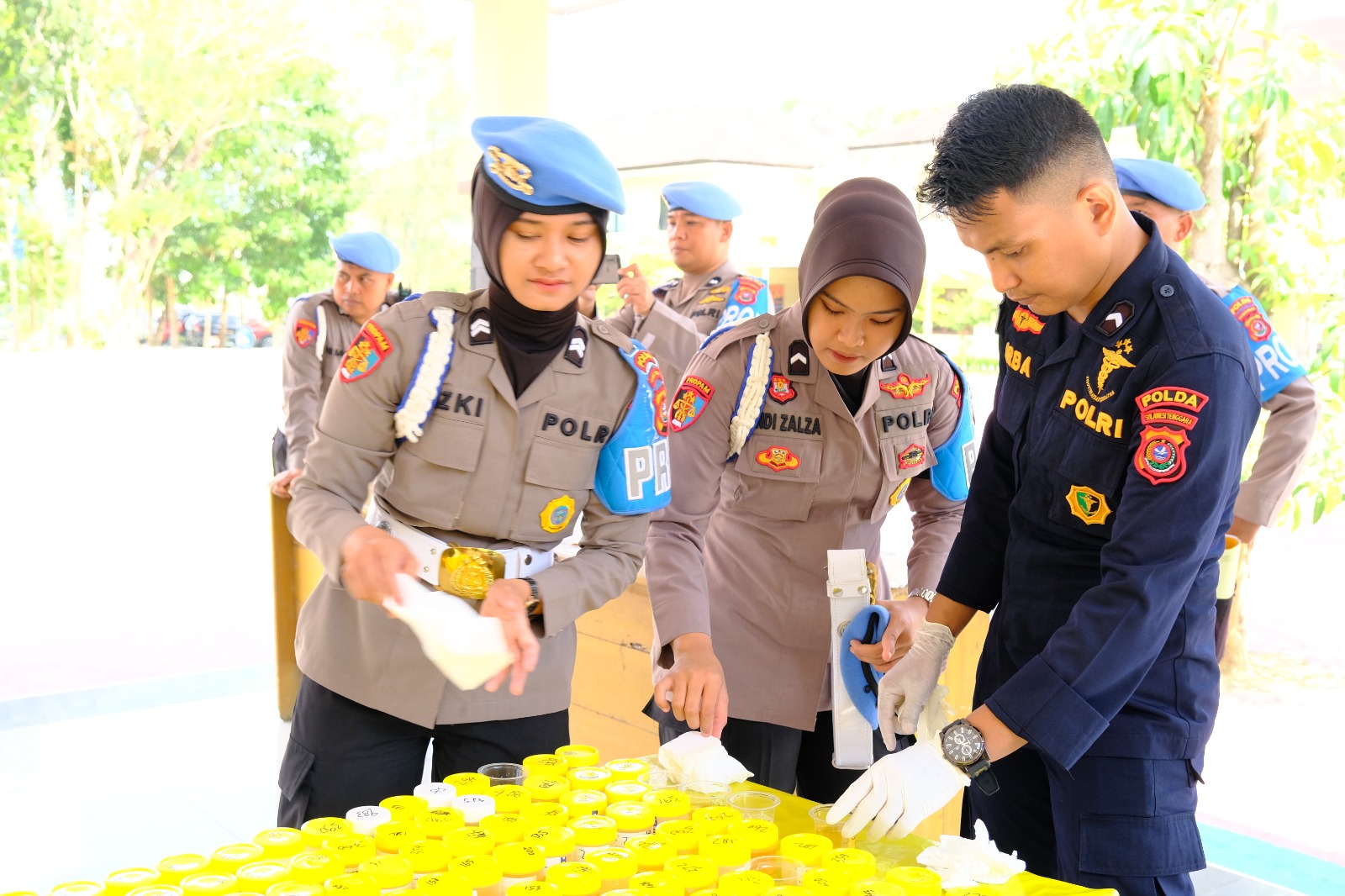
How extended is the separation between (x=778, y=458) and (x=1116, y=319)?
0.64m

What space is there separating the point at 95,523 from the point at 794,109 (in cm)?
601

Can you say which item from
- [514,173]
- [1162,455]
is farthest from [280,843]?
[1162,455]

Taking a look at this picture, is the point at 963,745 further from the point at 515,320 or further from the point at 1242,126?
the point at 1242,126

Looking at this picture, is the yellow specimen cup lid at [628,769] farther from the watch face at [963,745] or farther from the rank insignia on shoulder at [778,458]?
the rank insignia on shoulder at [778,458]

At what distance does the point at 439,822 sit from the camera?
4.39 feet

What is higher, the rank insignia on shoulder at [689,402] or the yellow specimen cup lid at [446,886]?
the rank insignia on shoulder at [689,402]

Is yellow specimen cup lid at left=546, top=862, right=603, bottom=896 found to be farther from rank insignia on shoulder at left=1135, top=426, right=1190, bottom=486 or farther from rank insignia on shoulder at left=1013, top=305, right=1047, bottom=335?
rank insignia on shoulder at left=1013, top=305, right=1047, bottom=335

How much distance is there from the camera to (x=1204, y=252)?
440 cm

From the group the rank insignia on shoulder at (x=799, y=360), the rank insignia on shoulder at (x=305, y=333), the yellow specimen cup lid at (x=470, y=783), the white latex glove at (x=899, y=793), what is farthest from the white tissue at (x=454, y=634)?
the rank insignia on shoulder at (x=305, y=333)

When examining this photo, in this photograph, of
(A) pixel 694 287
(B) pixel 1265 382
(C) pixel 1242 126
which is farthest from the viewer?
(A) pixel 694 287

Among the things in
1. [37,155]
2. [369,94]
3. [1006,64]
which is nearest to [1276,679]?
[1006,64]

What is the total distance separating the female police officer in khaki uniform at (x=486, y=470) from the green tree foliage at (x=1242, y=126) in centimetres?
273

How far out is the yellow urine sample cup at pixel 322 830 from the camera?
1301 mm

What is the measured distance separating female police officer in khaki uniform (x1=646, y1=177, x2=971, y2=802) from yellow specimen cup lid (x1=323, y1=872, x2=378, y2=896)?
73 cm
